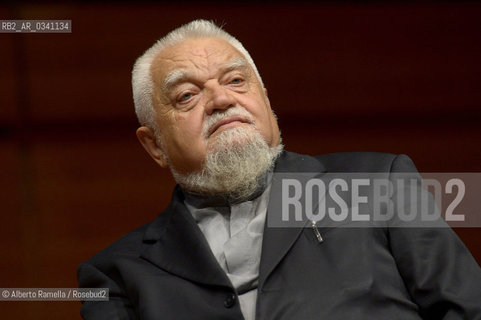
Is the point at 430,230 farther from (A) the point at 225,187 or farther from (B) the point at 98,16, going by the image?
(B) the point at 98,16

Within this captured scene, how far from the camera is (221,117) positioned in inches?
72.9

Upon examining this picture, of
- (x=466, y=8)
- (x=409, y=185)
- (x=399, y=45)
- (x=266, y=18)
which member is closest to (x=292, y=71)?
(x=266, y=18)

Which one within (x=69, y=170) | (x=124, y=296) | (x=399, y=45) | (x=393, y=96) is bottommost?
(x=124, y=296)

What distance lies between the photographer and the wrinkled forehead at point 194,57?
6.34 ft

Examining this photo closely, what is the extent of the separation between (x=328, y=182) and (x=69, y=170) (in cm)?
89

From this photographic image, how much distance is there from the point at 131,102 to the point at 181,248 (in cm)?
68

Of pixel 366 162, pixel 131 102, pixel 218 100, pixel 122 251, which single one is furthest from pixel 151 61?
pixel 366 162

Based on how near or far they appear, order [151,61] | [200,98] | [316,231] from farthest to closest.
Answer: [151,61]
[200,98]
[316,231]

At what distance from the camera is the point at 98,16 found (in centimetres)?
235

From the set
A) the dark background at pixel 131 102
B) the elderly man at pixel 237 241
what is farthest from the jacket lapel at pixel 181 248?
the dark background at pixel 131 102

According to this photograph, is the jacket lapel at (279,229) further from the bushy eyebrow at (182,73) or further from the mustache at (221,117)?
the bushy eyebrow at (182,73)

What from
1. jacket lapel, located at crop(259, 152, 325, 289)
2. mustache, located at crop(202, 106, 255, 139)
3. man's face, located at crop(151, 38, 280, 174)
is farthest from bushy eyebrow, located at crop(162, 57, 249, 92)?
jacket lapel, located at crop(259, 152, 325, 289)

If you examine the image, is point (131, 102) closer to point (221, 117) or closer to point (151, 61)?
point (151, 61)

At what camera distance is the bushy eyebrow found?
1.92m
